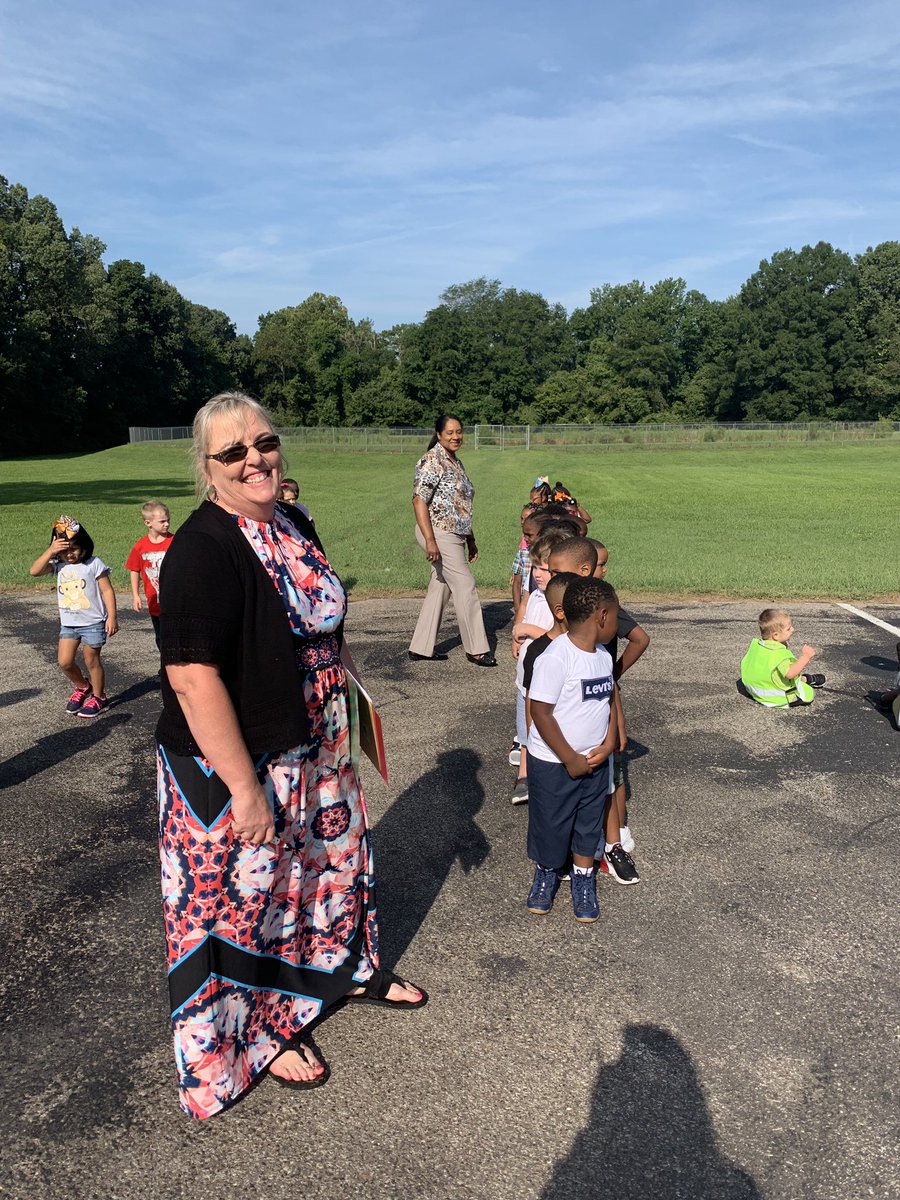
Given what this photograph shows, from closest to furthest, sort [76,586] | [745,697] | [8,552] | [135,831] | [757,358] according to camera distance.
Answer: [135,831] < [76,586] < [745,697] < [8,552] < [757,358]

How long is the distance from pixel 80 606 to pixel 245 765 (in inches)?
183

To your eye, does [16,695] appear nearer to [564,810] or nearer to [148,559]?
[148,559]

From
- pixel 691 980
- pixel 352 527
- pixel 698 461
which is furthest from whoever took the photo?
pixel 698 461

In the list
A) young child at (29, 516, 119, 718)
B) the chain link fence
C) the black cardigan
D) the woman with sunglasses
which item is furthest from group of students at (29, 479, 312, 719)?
the chain link fence

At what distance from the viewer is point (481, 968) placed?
3635 mm

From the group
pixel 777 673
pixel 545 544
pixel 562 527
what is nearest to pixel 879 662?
pixel 777 673

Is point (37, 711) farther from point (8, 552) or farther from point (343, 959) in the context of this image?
point (8, 552)

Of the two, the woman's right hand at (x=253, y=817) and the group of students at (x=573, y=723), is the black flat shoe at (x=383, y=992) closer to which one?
the group of students at (x=573, y=723)

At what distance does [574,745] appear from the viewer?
12.8 feet

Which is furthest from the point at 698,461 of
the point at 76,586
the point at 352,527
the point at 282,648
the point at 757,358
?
the point at 282,648

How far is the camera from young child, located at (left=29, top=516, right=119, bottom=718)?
6.72 metres

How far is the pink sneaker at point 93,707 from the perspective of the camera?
22.3 ft

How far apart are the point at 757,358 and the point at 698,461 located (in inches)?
1696

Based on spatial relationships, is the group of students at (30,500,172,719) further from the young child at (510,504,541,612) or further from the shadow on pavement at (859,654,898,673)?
the shadow on pavement at (859,654,898,673)
